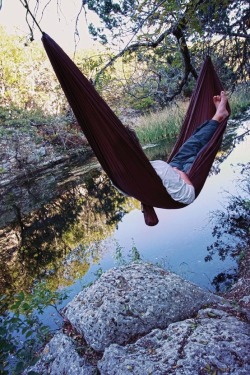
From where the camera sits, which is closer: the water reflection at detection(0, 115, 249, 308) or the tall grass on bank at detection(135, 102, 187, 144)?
the water reflection at detection(0, 115, 249, 308)

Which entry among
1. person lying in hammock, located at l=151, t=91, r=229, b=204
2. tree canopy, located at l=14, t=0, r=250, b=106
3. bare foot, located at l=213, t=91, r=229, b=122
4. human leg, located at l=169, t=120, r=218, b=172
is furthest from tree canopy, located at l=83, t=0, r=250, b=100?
human leg, located at l=169, t=120, r=218, b=172

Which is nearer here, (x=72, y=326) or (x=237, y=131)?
(x=72, y=326)

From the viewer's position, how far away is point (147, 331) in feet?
6.46

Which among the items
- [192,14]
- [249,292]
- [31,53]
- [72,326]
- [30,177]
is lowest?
[249,292]

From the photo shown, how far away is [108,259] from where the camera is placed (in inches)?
159

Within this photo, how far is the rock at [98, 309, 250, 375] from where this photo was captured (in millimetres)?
1517

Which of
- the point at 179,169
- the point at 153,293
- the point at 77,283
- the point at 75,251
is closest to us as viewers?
the point at 179,169

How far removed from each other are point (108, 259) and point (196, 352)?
2512mm

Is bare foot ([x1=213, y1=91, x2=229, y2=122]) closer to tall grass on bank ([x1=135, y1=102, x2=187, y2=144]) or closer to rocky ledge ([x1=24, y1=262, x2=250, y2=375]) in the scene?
rocky ledge ([x1=24, y1=262, x2=250, y2=375])

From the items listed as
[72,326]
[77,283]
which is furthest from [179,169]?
[77,283]

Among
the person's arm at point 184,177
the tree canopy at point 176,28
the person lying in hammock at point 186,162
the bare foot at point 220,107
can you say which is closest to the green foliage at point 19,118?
the tree canopy at point 176,28

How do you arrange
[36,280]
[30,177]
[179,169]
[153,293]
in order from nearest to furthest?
1. [179,169]
2. [153,293]
3. [36,280]
4. [30,177]

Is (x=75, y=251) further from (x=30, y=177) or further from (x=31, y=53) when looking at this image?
(x=31, y=53)

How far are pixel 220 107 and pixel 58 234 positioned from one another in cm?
363
